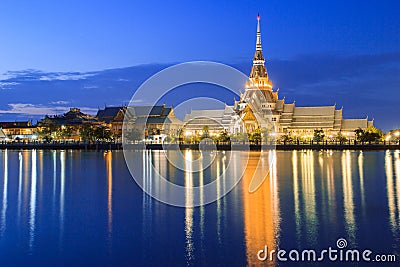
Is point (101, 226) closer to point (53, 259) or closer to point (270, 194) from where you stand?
point (53, 259)

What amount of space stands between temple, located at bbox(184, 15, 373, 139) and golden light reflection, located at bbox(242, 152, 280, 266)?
5712 centimetres

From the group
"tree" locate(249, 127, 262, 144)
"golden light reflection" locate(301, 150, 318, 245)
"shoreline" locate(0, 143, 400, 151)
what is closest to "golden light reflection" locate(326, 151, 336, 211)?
"golden light reflection" locate(301, 150, 318, 245)

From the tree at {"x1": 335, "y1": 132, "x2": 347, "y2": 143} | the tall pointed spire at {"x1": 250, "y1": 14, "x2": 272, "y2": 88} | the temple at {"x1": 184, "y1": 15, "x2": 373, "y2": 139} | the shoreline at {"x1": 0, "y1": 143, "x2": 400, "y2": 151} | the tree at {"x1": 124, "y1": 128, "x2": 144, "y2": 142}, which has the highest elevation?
the tall pointed spire at {"x1": 250, "y1": 14, "x2": 272, "y2": 88}

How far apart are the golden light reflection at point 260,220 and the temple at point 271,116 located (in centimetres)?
5712

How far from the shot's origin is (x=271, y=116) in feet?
276

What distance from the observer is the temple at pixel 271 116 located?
3214 inches

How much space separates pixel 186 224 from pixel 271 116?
70944 mm

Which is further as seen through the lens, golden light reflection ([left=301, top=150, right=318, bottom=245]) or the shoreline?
the shoreline

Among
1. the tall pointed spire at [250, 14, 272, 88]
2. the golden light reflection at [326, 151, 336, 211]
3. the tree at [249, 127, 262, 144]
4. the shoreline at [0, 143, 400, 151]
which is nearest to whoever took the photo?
the golden light reflection at [326, 151, 336, 211]

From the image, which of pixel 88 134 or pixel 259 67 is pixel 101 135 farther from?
pixel 259 67

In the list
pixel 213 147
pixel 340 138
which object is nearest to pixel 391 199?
pixel 213 147

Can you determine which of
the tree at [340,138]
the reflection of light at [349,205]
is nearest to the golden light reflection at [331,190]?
the reflection of light at [349,205]

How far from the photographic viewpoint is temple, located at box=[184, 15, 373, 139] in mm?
81625

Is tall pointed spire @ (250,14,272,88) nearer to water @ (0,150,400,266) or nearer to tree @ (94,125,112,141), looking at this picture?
tree @ (94,125,112,141)
